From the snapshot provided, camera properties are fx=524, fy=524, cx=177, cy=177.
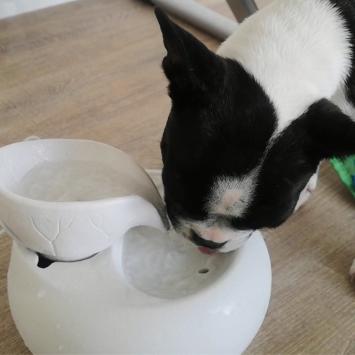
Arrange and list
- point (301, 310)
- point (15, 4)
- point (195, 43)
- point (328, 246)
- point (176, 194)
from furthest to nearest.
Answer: point (15, 4) → point (328, 246) → point (301, 310) → point (176, 194) → point (195, 43)

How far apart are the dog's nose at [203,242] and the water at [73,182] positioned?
142 mm

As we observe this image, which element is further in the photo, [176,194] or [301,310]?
[301,310]

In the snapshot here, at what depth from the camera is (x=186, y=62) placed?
80 cm

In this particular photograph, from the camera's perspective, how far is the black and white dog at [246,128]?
0.80 meters

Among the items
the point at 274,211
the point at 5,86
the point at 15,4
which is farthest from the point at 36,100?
the point at 274,211

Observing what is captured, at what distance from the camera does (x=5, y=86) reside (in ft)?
5.98

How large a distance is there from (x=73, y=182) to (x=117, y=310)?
0.85ft

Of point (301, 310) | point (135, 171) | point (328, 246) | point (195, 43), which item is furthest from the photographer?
point (328, 246)

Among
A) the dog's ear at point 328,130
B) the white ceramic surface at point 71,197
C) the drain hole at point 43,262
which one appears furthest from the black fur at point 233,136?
the drain hole at point 43,262

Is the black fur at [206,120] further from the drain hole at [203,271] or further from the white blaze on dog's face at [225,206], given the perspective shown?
the drain hole at [203,271]

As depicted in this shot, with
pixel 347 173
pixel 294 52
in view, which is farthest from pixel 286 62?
pixel 347 173

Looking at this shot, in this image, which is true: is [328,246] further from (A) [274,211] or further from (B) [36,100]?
(B) [36,100]

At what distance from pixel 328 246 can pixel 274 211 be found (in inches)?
19.7

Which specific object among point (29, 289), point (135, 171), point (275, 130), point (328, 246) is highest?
point (275, 130)
